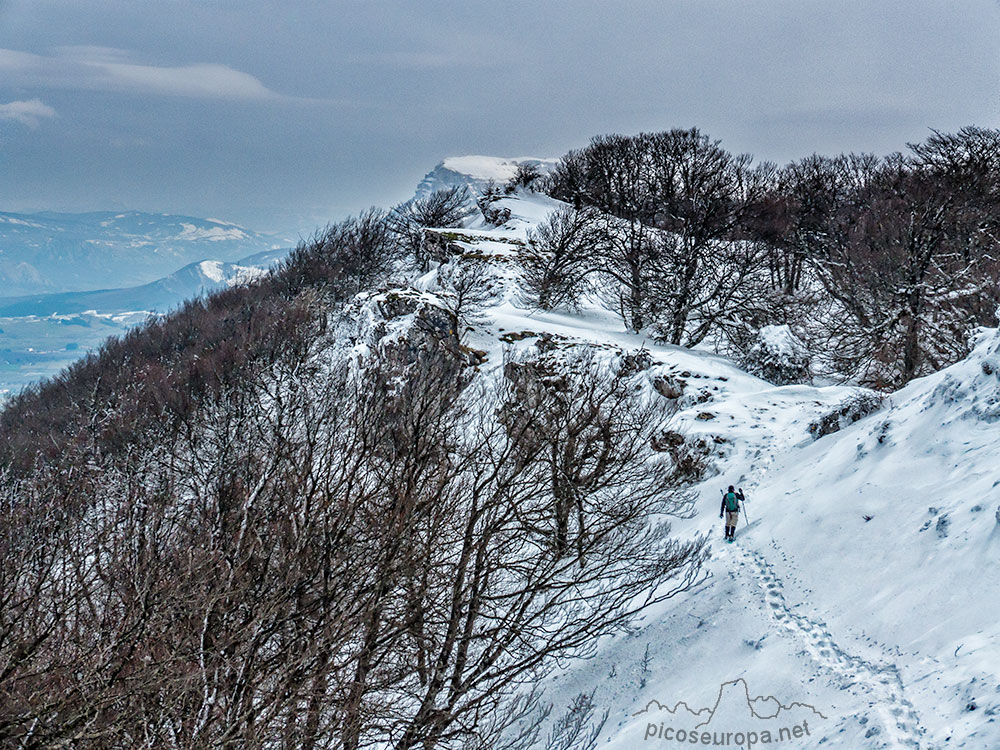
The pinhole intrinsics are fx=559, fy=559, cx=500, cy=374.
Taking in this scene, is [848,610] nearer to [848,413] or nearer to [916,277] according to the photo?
[848,413]

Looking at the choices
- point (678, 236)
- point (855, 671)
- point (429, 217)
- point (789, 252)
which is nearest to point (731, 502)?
point (855, 671)

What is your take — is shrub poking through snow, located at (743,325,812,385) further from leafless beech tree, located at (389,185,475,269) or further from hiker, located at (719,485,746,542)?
leafless beech tree, located at (389,185,475,269)

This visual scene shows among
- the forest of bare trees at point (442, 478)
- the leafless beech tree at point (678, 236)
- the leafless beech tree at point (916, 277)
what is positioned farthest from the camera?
the leafless beech tree at point (678, 236)

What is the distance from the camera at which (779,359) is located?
24609mm

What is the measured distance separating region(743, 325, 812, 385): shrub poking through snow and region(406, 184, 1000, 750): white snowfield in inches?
321

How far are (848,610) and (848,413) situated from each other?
9.03 m

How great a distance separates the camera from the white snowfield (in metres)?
7.77

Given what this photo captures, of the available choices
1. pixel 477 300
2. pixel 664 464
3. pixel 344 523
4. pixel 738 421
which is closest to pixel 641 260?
pixel 477 300

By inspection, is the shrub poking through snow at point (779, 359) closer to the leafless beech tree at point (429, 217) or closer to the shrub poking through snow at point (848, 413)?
the shrub poking through snow at point (848, 413)

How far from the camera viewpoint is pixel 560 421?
1526 cm

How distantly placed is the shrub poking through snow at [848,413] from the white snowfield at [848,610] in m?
Answer: 0.60

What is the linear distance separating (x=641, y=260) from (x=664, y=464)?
19.2 meters

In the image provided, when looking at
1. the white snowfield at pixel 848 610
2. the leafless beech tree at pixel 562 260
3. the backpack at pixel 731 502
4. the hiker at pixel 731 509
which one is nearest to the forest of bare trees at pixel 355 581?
the hiker at pixel 731 509

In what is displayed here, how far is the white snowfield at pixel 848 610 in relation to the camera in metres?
7.77
